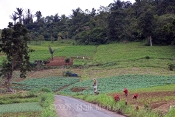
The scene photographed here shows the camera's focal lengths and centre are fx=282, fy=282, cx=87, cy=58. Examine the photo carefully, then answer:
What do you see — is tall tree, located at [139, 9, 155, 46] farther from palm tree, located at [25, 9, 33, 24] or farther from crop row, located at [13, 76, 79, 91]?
palm tree, located at [25, 9, 33, 24]

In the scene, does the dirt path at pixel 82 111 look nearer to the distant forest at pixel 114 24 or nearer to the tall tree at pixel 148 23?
the distant forest at pixel 114 24

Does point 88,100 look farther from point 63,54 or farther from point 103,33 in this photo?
point 103,33

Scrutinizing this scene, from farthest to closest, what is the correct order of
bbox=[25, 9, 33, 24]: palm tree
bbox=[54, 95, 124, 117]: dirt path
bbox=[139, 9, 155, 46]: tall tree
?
1. bbox=[25, 9, 33, 24]: palm tree
2. bbox=[139, 9, 155, 46]: tall tree
3. bbox=[54, 95, 124, 117]: dirt path

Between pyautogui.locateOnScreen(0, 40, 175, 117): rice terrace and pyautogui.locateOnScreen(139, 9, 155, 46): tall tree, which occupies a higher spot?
pyautogui.locateOnScreen(139, 9, 155, 46): tall tree

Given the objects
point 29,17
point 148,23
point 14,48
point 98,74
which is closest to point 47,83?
point 14,48

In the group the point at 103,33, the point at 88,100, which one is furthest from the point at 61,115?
the point at 103,33

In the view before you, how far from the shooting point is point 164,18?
8594 cm

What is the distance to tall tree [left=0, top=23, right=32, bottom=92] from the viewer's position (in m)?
44.5

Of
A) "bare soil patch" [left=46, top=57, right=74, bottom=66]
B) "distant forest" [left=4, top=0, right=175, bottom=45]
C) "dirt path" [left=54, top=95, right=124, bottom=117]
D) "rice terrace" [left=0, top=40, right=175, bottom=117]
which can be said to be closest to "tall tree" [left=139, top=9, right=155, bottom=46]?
"distant forest" [left=4, top=0, right=175, bottom=45]

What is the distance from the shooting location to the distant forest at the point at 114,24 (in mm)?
84625

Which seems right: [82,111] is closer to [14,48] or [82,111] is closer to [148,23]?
[14,48]

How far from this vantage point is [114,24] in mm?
99000

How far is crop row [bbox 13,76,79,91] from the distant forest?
819 inches

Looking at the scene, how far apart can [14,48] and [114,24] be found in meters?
58.7
